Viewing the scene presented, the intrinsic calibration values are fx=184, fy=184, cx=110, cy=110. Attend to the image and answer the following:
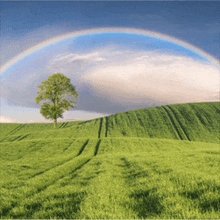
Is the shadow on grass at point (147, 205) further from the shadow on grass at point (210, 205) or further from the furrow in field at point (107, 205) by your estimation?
the shadow on grass at point (210, 205)

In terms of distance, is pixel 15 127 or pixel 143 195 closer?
pixel 143 195

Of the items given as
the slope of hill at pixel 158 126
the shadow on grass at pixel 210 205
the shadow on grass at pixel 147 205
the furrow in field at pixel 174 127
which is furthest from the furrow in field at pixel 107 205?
the furrow in field at pixel 174 127

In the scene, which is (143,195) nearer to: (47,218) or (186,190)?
(186,190)

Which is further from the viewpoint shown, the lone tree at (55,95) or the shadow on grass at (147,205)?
the lone tree at (55,95)

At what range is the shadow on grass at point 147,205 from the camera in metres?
5.66

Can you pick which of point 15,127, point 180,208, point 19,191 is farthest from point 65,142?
point 15,127

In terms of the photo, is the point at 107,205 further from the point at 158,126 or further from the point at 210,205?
the point at 158,126

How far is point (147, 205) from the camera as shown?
6371mm

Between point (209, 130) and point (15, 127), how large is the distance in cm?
9218

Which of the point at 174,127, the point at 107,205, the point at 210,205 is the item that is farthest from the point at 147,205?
the point at 174,127

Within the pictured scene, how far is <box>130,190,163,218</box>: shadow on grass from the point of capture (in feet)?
18.6

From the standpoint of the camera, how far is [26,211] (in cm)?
711

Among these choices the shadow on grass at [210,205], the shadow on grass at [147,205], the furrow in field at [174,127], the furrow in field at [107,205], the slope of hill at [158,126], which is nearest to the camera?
the shadow on grass at [210,205]

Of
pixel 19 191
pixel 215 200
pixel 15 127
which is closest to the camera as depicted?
pixel 215 200
